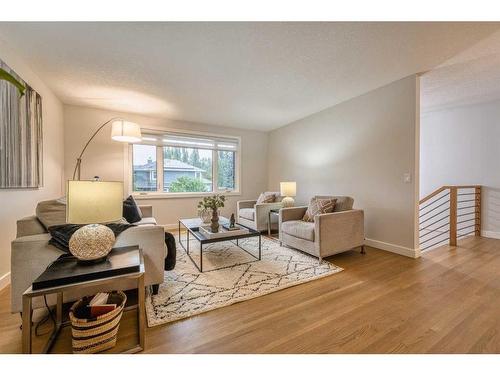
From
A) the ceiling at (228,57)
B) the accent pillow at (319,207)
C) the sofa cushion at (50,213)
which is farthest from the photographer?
the accent pillow at (319,207)

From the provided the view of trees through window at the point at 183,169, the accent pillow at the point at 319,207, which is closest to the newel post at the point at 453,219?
the accent pillow at the point at 319,207

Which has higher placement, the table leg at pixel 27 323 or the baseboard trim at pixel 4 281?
the table leg at pixel 27 323

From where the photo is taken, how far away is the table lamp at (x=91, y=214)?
1.25 m

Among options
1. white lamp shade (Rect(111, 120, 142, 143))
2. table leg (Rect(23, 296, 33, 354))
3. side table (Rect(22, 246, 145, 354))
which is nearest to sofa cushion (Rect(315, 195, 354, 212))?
side table (Rect(22, 246, 145, 354))

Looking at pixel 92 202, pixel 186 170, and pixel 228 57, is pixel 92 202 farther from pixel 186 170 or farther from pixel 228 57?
pixel 186 170

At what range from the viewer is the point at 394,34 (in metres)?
1.88

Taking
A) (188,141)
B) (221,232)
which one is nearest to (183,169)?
(188,141)

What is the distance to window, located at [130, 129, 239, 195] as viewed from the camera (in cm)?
430

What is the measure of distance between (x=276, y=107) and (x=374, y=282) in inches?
121

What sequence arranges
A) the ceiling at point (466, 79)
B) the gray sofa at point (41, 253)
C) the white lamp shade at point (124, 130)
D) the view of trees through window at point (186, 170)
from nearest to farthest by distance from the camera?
the gray sofa at point (41, 253)
the ceiling at point (466, 79)
the white lamp shade at point (124, 130)
the view of trees through window at point (186, 170)

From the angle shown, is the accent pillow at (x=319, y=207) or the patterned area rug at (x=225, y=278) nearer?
the patterned area rug at (x=225, y=278)

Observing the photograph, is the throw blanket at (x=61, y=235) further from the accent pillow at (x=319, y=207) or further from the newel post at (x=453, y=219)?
the newel post at (x=453, y=219)

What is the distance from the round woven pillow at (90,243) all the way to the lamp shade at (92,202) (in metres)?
0.07

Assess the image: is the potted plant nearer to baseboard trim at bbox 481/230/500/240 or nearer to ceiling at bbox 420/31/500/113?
ceiling at bbox 420/31/500/113
